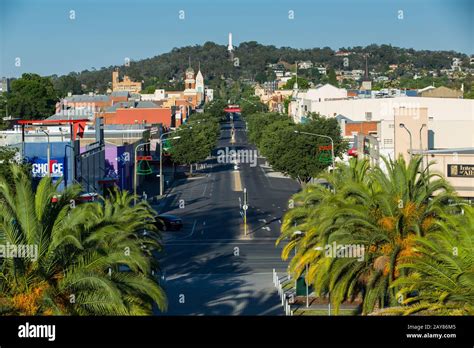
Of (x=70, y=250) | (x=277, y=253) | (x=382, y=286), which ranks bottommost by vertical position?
(x=277, y=253)

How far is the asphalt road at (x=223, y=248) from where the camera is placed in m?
26.7

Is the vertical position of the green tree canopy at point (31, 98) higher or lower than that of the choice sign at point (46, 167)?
higher

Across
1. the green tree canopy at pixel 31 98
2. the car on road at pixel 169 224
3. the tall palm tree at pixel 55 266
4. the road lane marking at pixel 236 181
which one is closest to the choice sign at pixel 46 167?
the car on road at pixel 169 224

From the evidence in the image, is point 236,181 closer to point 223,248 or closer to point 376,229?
point 223,248

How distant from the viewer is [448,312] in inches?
478

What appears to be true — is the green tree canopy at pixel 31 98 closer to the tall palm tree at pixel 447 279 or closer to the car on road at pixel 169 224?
the car on road at pixel 169 224

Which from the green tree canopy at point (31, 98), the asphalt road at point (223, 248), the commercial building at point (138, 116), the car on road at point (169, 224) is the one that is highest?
the green tree canopy at point (31, 98)

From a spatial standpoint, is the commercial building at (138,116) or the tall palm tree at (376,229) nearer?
the tall palm tree at (376,229)

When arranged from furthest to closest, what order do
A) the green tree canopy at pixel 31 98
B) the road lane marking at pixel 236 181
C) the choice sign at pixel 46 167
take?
the green tree canopy at pixel 31 98 < the road lane marking at pixel 236 181 < the choice sign at pixel 46 167

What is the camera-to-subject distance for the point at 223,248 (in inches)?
1491

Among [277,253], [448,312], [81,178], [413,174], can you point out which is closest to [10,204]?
[448,312]

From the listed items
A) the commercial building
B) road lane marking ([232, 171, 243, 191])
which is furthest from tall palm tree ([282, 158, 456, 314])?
the commercial building

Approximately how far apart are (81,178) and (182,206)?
997 centimetres

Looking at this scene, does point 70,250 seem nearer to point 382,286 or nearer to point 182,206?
point 382,286
